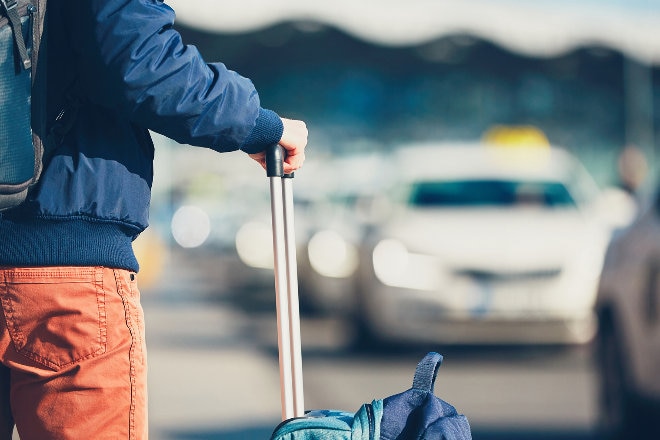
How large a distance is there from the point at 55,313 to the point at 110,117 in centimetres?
43

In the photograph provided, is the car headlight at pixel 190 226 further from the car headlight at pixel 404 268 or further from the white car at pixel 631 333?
the white car at pixel 631 333

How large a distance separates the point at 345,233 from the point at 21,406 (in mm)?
11574

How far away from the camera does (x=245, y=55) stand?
1455 inches

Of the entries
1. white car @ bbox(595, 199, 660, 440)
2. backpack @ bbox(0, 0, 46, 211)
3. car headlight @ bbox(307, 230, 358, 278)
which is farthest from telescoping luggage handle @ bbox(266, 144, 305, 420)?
car headlight @ bbox(307, 230, 358, 278)

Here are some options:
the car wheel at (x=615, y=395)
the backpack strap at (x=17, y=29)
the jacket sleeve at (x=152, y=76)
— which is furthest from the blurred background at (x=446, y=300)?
A: the backpack strap at (x=17, y=29)

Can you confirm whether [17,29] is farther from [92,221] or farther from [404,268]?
[404,268]

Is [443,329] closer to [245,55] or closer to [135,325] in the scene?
[135,325]

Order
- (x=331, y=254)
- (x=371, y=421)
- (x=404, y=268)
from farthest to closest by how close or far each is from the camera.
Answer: (x=331, y=254) → (x=404, y=268) → (x=371, y=421)

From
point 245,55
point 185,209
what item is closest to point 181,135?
point 245,55

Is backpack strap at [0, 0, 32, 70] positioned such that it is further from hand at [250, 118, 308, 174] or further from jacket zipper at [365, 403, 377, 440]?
jacket zipper at [365, 403, 377, 440]

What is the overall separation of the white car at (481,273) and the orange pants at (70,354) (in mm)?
7910

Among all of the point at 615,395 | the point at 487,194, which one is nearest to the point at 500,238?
the point at 487,194

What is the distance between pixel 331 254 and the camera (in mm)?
14867

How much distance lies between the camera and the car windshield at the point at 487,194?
463 inches
